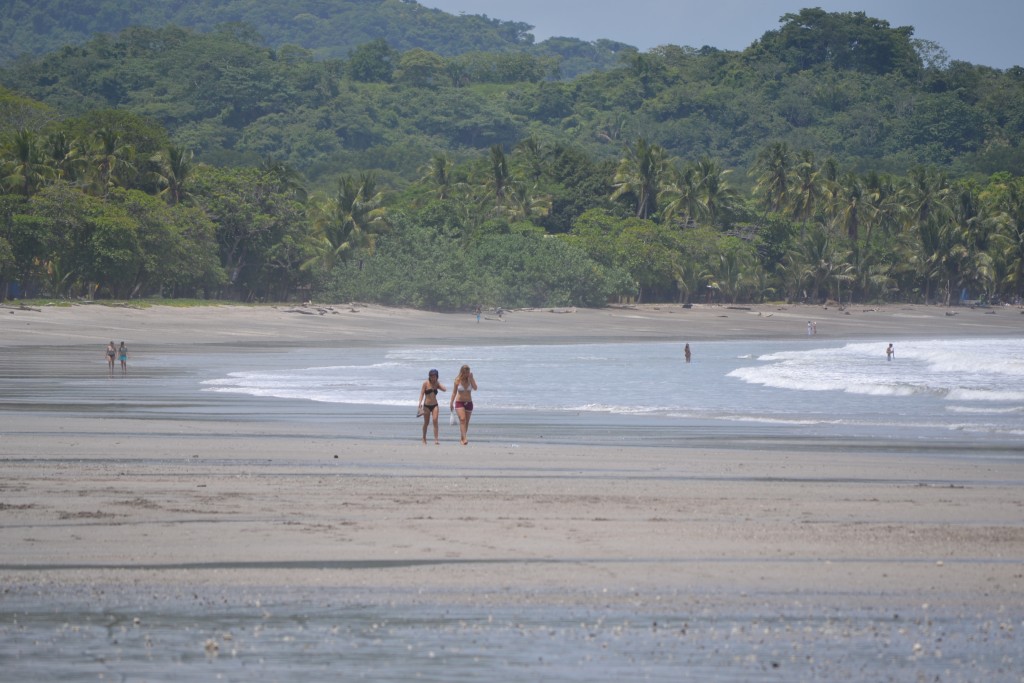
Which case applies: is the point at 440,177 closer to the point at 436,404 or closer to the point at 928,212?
the point at 928,212

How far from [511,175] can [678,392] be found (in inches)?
2558

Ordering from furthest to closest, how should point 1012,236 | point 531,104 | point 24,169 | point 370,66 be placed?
1. point 370,66
2. point 531,104
3. point 1012,236
4. point 24,169

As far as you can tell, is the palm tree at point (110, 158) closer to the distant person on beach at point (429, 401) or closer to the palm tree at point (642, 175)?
the palm tree at point (642, 175)

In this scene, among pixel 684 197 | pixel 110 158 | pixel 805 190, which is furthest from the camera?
pixel 805 190

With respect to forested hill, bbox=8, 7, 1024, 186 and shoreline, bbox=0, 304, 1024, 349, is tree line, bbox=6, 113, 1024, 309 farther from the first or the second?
forested hill, bbox=8, 7, 1024, 186

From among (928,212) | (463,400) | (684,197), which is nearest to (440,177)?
(684,197)

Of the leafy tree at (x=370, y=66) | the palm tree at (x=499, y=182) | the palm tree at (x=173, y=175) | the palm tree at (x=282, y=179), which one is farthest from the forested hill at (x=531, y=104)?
the palm tree at (x=173, y=175)

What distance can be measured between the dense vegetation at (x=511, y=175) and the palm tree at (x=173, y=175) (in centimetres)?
13

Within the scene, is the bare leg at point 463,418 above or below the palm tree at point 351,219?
below

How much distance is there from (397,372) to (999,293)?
79.5 meters

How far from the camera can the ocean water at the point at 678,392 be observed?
19.1 meters

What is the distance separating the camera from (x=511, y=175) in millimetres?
91250

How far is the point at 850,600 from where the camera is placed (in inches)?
310

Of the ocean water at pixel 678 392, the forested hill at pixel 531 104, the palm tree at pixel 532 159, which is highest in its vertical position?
the forested hill at pixel 531 104
